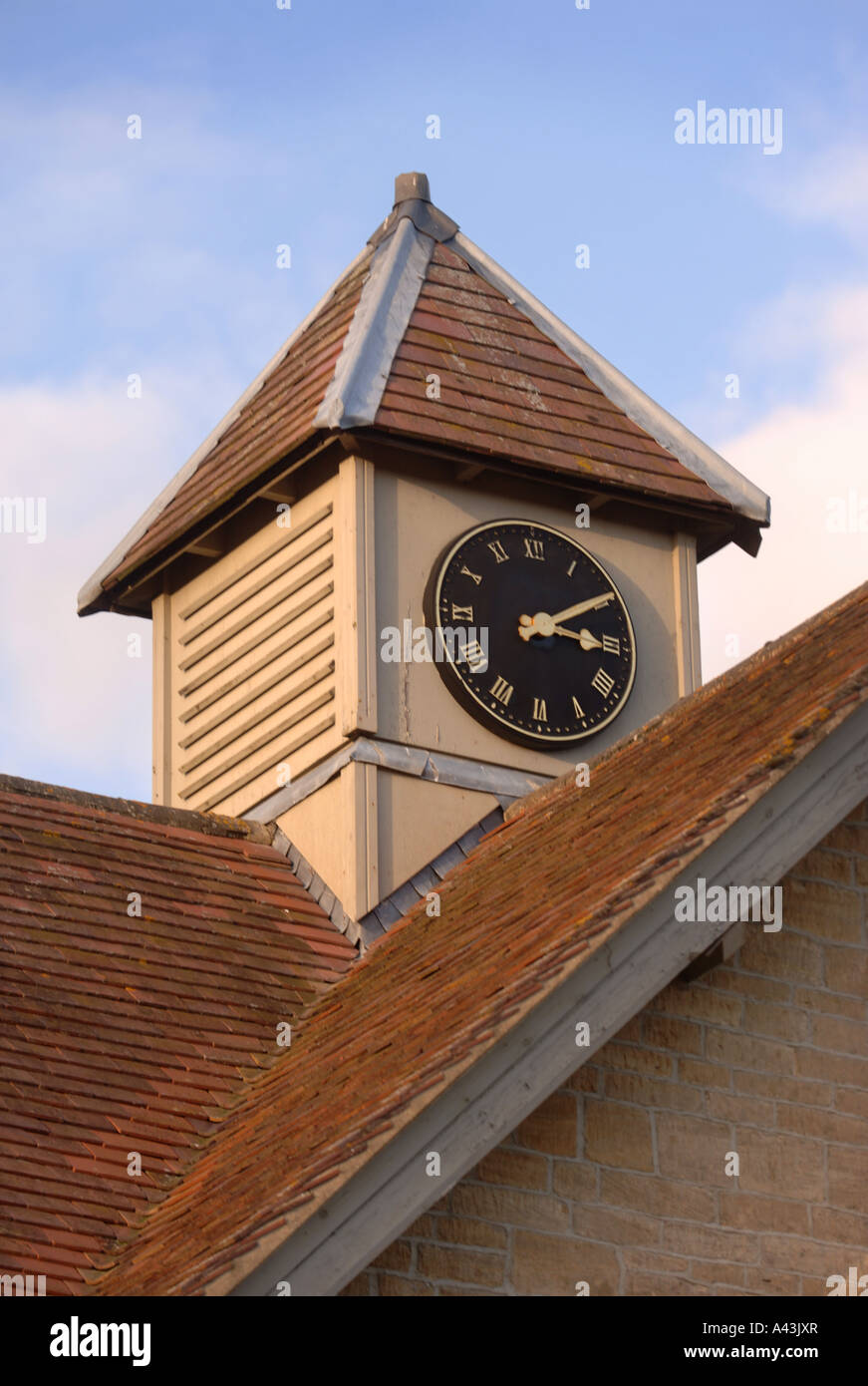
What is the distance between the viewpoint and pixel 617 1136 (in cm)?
838

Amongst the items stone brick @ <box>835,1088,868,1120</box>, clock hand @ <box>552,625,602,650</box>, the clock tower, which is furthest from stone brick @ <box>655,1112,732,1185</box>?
clock hand @ <box>552,625,602,650</box>

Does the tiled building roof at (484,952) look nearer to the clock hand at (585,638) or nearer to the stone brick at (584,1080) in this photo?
the stone brick at (584,1080)

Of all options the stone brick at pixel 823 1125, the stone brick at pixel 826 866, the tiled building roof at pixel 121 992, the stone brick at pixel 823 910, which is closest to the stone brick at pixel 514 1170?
the stone brick at pixel 823 1125

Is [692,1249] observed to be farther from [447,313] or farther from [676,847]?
[447,313]

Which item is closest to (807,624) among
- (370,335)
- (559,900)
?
(559,900)

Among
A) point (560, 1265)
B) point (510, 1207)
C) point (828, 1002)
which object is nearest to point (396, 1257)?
point (510, 1207)

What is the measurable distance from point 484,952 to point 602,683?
523cm

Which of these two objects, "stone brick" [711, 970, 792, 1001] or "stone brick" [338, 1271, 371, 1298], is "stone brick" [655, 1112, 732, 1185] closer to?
"stone brick" [711, 970, 792, 1001]

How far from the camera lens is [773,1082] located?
873 cm

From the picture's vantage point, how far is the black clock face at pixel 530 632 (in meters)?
14.1

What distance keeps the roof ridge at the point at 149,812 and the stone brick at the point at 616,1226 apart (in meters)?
5.76

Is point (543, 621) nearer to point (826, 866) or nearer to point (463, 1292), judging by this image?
point (826, 866)

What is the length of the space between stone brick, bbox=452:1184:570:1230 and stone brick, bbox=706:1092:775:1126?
696 millimetres
